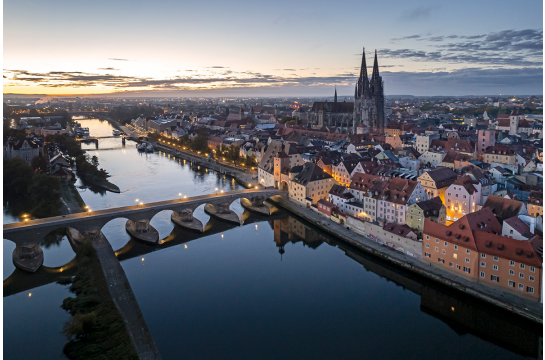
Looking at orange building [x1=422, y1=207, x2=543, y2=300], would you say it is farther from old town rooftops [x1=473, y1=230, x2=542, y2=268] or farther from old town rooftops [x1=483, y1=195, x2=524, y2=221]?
old town rooftops [x1=483, y1=195, x2=524, y2=221]

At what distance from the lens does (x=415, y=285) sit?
45.9 ft

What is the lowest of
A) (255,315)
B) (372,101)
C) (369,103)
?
(255,315)

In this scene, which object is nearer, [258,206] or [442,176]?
[442,176]

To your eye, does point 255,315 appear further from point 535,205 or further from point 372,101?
point 372,101

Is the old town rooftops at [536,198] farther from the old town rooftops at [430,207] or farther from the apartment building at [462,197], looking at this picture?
the old town rooftops at [430,207]

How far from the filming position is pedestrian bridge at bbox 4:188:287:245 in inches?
602

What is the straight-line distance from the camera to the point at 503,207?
15.4 metres

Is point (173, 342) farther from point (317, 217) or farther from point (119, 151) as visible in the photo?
point (119, 151)

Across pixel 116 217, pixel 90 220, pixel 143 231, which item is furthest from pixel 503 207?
pixel 90 220

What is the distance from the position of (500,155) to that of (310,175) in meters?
12.4

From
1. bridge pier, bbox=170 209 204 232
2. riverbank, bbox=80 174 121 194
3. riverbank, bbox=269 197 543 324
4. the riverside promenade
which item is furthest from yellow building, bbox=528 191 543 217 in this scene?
riverbank, bbox=80 174 121 194

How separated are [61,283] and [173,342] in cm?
529

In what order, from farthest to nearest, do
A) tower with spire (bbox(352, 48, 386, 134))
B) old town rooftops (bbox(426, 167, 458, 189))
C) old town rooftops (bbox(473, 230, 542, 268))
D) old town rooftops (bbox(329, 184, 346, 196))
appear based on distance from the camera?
1. tower with spire (bbox(352, 48, 386, 134))
2. old town rooftops (bbox(329, 184, 346, 196))
3. old town rooftops (bbox(426, 167, 458, 189))
4. old town rooftops (bbox(473, 230, 542, 268))

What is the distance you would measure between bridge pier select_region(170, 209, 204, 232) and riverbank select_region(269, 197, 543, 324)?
5.36 metres
